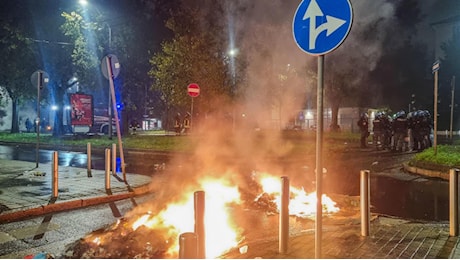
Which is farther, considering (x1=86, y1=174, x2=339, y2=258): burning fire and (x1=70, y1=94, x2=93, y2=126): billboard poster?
(x1=70, y1=94, x2=93, y2=126): billboard poster

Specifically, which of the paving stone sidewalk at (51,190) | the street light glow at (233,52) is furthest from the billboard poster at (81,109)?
the paving stone sidewalk at (51,190)

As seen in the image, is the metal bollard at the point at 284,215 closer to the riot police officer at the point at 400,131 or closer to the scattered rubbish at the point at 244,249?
the scattered rubbish at the point at 244,249

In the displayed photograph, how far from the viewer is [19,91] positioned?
1072 inches

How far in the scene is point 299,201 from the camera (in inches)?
266

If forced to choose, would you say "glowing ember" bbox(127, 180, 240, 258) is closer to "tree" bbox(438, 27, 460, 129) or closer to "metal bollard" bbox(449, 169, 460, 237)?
"metal bollard" bbox(449, 169, 460, 237)

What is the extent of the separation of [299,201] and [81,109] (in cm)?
2059

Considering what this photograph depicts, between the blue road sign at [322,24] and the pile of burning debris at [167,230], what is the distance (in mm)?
2577

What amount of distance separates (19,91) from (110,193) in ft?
80.0

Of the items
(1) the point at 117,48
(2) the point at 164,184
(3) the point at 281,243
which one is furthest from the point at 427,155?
(1) the point at 117,48

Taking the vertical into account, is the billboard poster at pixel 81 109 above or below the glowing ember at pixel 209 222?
above

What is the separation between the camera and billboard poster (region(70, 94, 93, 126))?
2352 centimetres

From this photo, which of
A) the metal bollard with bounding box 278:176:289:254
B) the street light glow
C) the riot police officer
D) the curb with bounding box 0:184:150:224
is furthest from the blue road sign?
the riot police officer

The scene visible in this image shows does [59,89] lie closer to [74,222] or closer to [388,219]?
[74,222]

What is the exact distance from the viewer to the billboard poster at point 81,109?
2352 centimetres
